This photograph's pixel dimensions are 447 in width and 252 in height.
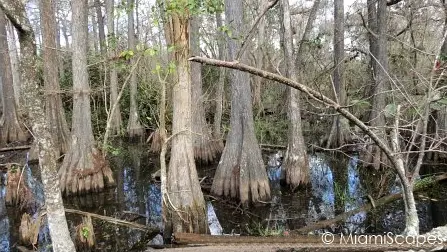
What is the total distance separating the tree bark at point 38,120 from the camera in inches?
137

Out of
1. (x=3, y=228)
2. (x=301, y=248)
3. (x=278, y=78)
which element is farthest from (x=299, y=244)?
(x=3, y=228)

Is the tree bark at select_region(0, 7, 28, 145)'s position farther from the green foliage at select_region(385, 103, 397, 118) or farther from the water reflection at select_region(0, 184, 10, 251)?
the green foliage at select_region(385, 103, 397, 118)

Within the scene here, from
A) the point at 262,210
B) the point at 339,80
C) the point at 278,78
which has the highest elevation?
the point at 339,80

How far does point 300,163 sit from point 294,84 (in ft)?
17.2

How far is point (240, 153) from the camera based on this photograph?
24.0 ft

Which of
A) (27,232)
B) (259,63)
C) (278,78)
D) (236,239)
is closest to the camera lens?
(278,78)

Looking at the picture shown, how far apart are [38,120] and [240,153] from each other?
13.9 feet

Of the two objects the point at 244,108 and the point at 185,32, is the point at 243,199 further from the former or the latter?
the point at 185,32

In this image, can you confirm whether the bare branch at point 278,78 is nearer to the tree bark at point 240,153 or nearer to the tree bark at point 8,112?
the tree bark at point 240,153

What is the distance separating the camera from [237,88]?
747cm

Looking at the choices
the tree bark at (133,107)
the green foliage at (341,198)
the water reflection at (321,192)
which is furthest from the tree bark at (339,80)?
the tree bark at (133,107)

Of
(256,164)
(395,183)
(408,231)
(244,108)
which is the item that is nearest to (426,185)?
(395,183)

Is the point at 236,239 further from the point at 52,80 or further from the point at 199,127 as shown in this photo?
the point at 52,80

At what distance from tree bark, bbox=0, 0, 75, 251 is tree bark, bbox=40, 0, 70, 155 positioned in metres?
4.06
